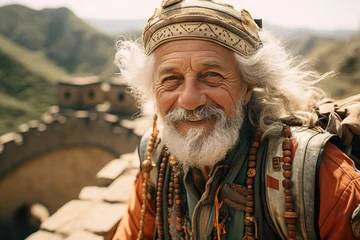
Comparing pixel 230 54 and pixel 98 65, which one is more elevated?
pixel 98 65

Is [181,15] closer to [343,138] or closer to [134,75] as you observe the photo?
[134,75]

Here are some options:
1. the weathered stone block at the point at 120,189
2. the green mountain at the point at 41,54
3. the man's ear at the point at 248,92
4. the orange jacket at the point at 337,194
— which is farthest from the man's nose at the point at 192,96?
the green mountain at the point at 41,54

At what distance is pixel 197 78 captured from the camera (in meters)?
1.72

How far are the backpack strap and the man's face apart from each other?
0.44 m

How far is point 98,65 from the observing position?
55.8 m

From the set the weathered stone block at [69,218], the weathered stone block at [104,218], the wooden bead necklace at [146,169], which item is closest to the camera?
the wooden bead necklace at [146,169]

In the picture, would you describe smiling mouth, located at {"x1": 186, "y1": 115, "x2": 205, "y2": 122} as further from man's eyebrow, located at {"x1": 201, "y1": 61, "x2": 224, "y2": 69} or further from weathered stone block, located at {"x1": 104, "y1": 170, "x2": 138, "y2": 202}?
weathered stone block, located at {"x1": 104, "y1": 170, "x2": 138, "y2": 202}

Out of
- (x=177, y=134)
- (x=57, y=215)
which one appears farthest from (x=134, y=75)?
(x=57, y=215)

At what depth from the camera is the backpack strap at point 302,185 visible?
1.49 m

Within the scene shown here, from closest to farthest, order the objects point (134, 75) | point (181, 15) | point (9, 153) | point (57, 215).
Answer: point (181, 15) → point (134, 75) → point (57, 215) → point (9, 153)

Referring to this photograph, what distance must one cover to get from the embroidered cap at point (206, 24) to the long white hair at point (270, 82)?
0.10m

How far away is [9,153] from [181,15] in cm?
1365

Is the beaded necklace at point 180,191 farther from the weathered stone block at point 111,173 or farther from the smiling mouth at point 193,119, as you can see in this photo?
the weathered stone block at point 111,173

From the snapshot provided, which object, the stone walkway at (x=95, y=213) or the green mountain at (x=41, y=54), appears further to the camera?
the green mountain at (x=41, y=54)
